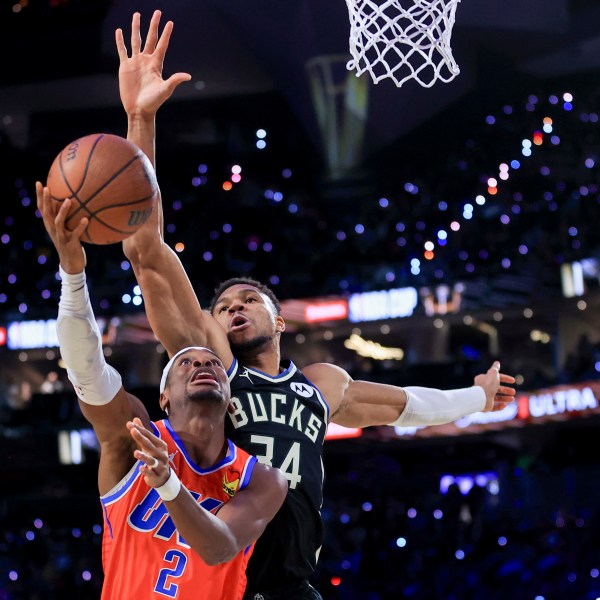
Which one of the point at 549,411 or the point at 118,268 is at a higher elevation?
the point at 118,268

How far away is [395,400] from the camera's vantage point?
4281 mm

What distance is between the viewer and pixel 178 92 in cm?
1330

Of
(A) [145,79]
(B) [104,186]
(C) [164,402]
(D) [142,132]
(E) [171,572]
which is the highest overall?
(A) [145,79]

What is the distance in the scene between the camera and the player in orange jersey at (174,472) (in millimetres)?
2957

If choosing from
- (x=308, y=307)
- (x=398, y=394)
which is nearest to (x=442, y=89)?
(x=308, y=307)

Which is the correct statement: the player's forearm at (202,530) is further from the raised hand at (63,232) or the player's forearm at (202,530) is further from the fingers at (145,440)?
the raised hand at (63,232)

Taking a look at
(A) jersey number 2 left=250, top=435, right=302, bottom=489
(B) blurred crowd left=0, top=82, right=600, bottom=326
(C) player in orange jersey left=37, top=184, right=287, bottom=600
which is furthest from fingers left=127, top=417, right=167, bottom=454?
(B) blurred crowd left=0, top=82, right=600, bottom=326

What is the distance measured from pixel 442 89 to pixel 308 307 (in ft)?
10.6

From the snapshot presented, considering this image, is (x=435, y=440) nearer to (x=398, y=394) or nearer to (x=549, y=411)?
(x=549, y=411)

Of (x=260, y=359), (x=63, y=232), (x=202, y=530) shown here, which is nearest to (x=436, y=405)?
(x=260, y=359)

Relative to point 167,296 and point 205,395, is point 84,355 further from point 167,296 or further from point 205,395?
point 167,296

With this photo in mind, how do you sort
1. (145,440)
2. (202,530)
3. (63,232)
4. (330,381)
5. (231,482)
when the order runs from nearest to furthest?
(145,440) < (202,530) < (63,232) < (231,482) < (330,381)

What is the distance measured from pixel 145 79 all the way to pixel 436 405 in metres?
1.77

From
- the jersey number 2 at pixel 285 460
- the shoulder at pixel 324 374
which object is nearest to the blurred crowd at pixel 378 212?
the shoulder at pixel 324 374
